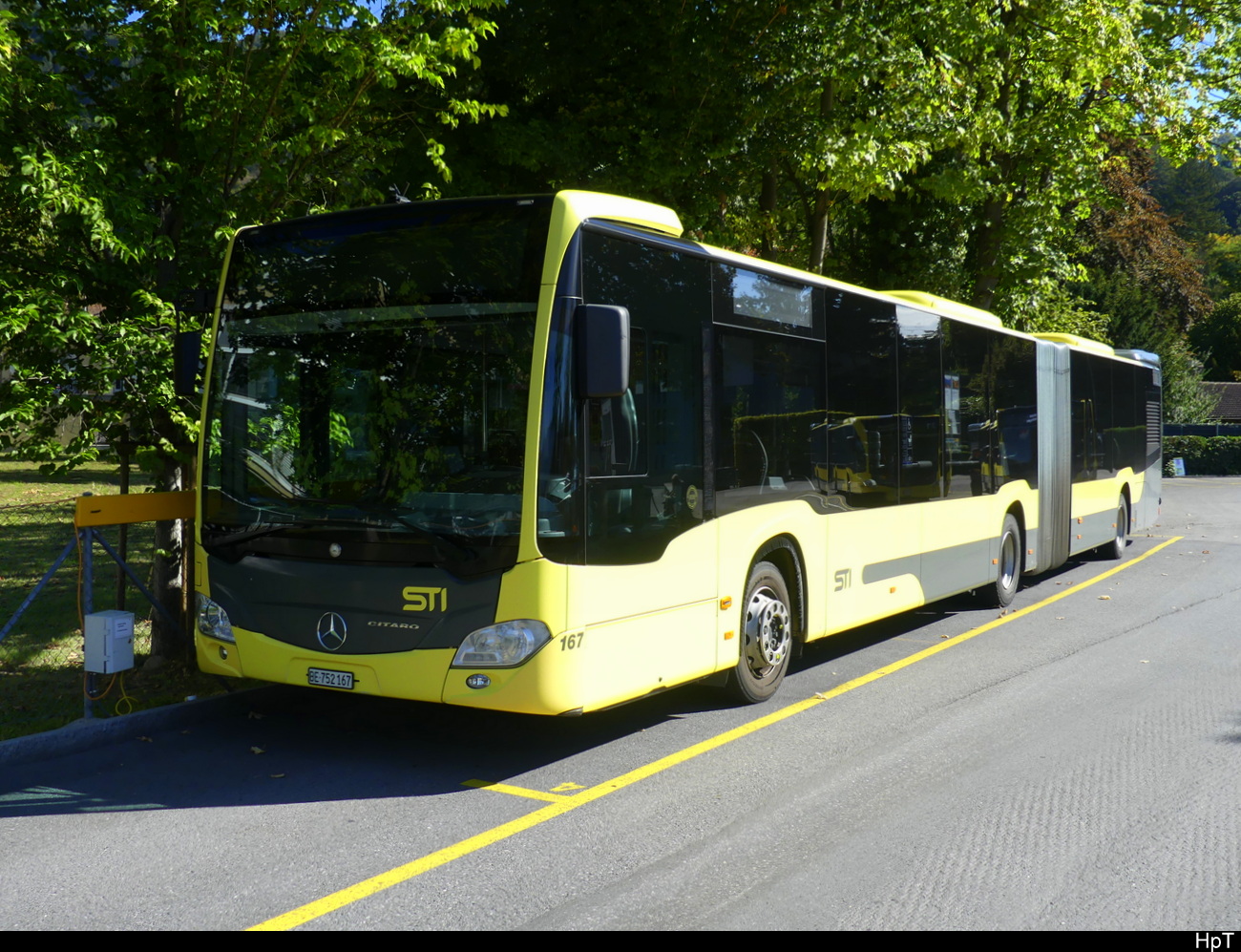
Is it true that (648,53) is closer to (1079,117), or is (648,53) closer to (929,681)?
(929,681)

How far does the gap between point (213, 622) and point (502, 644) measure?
1.97 metres

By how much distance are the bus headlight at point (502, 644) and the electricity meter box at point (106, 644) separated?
240 cm

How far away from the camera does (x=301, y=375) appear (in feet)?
21.5

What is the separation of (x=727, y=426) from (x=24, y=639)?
616 centimetres

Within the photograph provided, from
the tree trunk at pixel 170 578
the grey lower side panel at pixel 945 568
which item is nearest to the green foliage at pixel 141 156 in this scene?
the tree trunk at pixel 170 578

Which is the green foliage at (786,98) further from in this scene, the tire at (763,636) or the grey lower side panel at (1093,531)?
the tire at (763,636)

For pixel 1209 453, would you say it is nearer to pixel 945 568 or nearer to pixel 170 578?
pixel 945 568

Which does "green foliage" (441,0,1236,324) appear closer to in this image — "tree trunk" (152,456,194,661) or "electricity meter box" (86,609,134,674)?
"tree trunk" (152,456,194,661)

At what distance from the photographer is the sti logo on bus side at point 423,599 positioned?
5.88 m

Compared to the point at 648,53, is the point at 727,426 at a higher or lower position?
lower

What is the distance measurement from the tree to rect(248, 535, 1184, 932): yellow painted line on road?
382cm

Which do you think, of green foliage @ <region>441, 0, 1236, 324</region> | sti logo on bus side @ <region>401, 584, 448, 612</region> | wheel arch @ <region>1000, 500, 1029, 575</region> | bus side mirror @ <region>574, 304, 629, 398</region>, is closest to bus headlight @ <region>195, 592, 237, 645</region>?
sti logo on bus side @ <region>401, 584, 448, 612</region>
